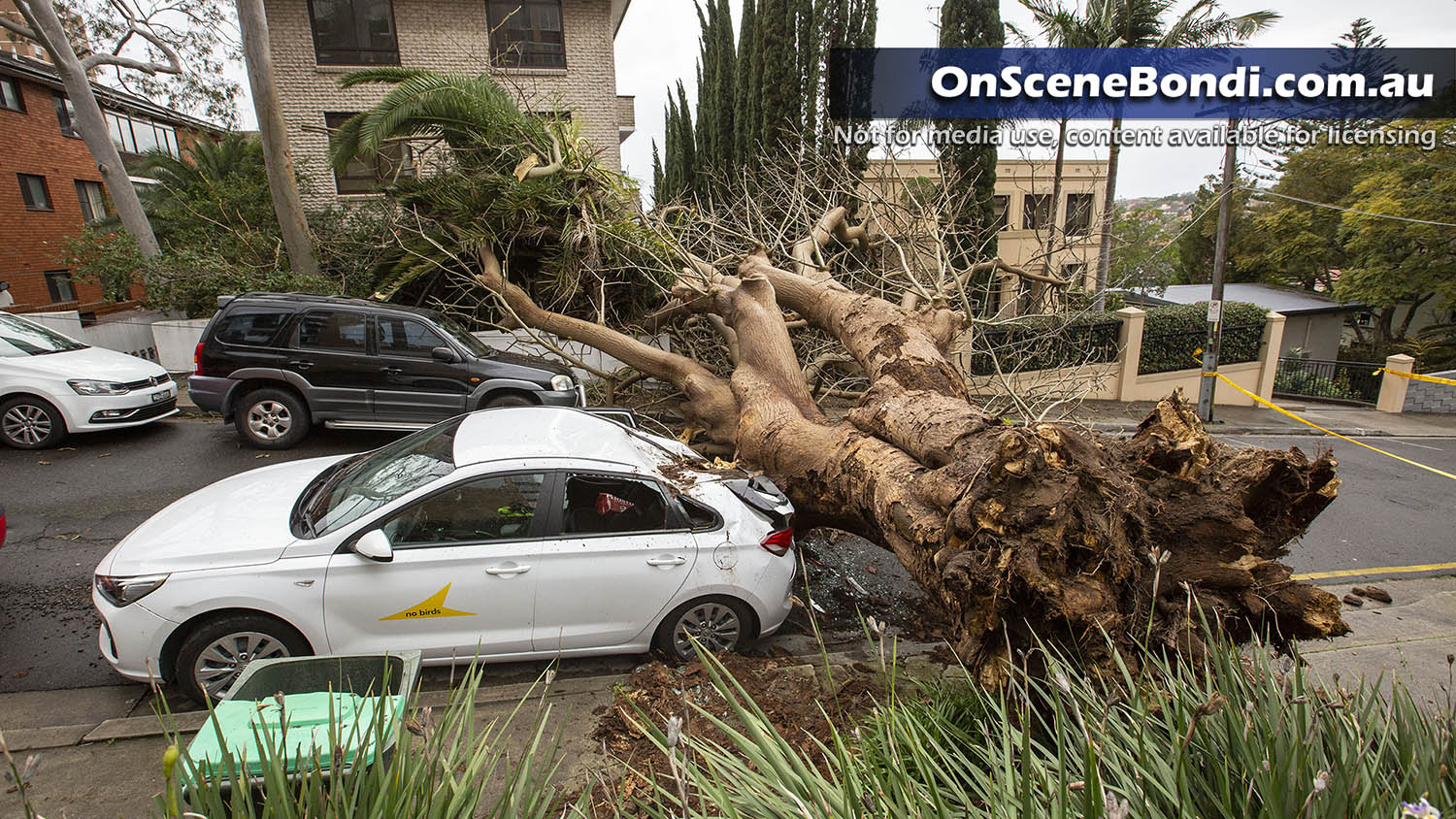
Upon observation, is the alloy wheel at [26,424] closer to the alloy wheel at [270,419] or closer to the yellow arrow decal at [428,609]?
the alloy wheel at [270,419]

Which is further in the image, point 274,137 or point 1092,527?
A: point 274,137

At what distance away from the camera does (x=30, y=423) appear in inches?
305

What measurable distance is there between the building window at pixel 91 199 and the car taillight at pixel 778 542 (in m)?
29.4

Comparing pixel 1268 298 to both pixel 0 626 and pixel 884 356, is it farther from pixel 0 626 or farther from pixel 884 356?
pixel 0 626

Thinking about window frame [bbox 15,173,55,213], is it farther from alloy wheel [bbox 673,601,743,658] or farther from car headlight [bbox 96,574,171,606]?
alloy wheel [bbox 673,601,743,658]

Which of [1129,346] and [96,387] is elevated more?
[96,387]

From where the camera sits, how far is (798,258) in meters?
8.80

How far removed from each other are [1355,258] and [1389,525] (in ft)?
64.5

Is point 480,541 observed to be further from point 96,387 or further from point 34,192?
point 34,192

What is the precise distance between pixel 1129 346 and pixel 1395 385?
7.94 meters

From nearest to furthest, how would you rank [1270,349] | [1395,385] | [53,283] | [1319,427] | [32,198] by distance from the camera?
[1319,427] → [1270,349] → [1395,385] → [32,198] → [53,283]

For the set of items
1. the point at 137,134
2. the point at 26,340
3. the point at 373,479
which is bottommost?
the point at 373,479

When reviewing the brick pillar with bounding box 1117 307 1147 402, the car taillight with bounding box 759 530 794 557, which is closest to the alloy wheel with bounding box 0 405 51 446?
the car taillight with bounding box 759 530 794 557

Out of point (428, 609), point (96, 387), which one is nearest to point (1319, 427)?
point (428, 609)
